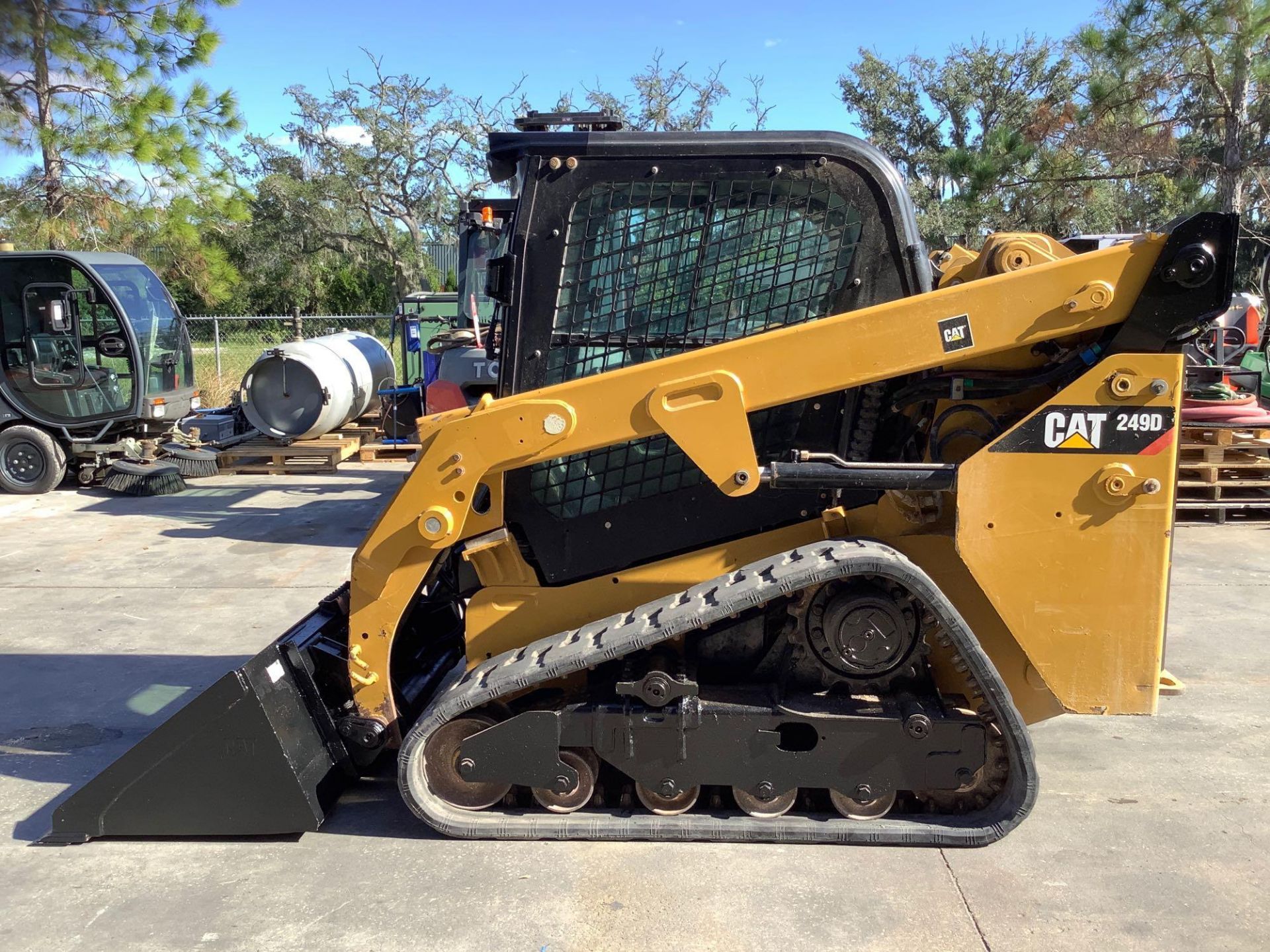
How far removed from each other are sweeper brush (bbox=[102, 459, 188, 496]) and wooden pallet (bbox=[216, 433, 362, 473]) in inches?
39.4

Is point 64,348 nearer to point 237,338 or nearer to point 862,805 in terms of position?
point 862,805

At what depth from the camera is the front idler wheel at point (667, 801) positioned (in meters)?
3.47

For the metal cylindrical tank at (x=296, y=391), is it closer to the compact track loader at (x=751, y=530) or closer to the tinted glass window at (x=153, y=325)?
the tinted glass window at (x=153, y=325)

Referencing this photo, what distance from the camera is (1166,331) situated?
312 cm

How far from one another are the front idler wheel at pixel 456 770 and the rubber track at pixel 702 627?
1.4 inches

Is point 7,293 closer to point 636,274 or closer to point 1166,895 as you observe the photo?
point 636,274

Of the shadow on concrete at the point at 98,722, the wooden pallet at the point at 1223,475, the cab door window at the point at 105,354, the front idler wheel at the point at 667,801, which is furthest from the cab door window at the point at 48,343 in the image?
the wooden pallet at the point at 1223,475

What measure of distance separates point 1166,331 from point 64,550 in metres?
7.95

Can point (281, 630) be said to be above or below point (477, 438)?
below

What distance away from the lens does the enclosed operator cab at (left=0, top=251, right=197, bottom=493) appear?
427 inches

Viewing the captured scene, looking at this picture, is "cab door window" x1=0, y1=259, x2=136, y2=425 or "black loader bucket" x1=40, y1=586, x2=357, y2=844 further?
"cab door window" x1=0, y1=259, x2=136, y2=425

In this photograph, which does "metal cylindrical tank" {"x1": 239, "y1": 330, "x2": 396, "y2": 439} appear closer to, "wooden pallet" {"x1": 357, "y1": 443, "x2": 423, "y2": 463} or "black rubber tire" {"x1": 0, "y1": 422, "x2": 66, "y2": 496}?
"wooden pallet" {"x1": 357, "y1": 443, "x2": 423, "y2": 463}

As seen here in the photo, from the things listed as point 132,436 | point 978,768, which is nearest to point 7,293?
point 132,436

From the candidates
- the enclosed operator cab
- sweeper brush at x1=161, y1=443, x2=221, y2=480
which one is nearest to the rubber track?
sweeper brush at x1=161, y1=443, x2=221, y2=480
